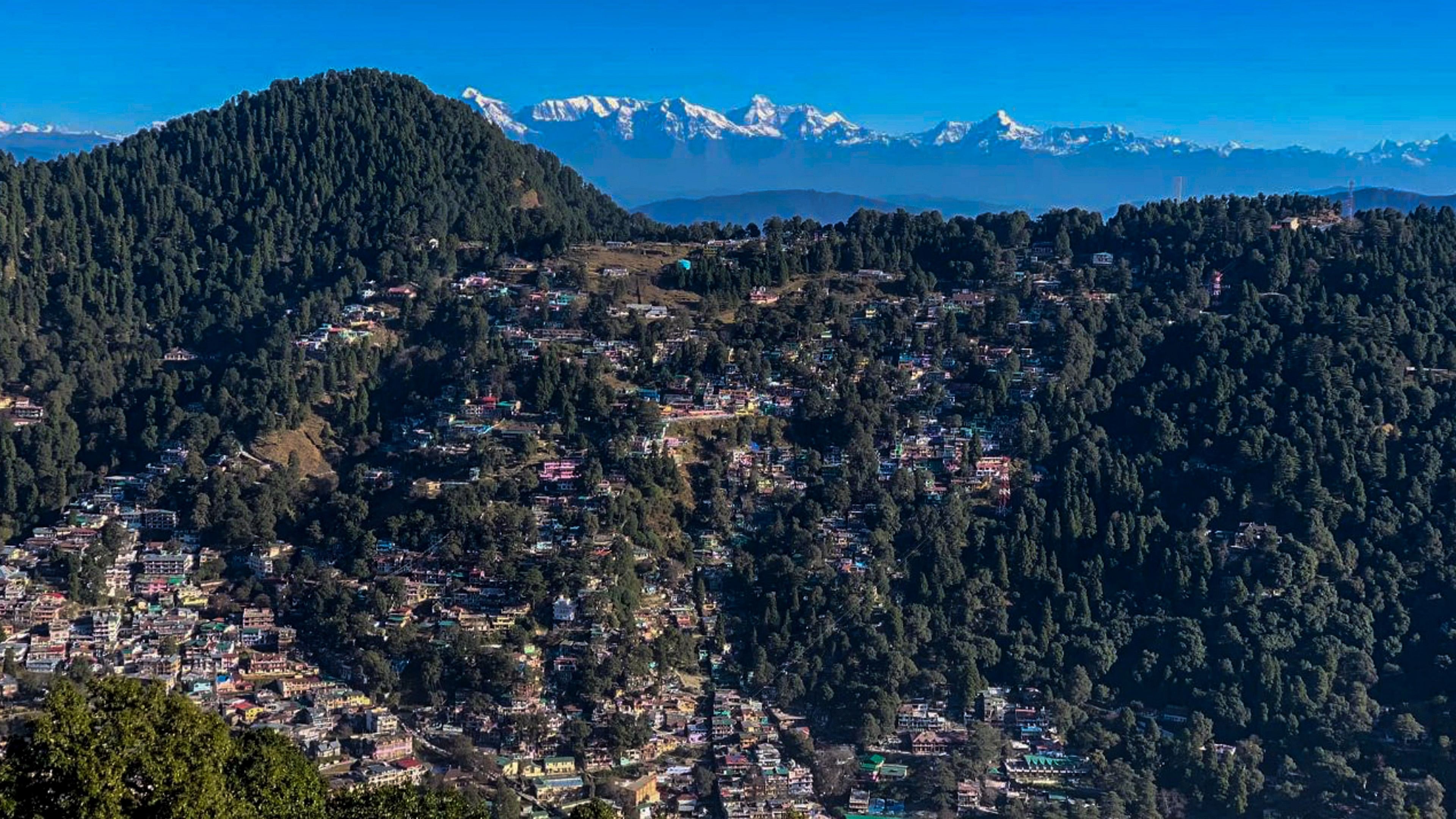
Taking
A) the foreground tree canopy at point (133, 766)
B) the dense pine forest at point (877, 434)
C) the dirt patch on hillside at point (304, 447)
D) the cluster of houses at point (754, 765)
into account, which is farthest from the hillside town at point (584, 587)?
the foreground tree canopy at point (133, 766)

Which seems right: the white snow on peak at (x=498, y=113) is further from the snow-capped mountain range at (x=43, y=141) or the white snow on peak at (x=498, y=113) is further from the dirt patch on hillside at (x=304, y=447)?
the dirt patch on hillside at (x=304, y=447)

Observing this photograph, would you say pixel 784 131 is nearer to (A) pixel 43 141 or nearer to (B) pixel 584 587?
(A) pixel 43 141

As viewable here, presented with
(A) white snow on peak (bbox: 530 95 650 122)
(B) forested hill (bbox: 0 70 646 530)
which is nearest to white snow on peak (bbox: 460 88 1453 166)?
(A) white snow on peak (bbox: 530 95 650 122)

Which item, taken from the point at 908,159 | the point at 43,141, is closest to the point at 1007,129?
the point at 908,159

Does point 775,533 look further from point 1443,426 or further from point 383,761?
point 1443,426

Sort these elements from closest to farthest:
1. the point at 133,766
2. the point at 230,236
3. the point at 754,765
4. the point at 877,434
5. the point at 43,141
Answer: the point at 133,766
the point at 754,765
the point at 877,434
the point at 230,236
the point at 43,141

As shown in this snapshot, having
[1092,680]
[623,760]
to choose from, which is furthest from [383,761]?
[1092,680]
